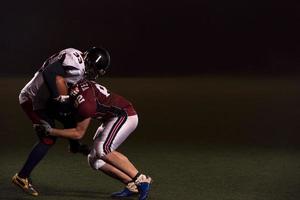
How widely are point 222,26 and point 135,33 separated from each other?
437cm

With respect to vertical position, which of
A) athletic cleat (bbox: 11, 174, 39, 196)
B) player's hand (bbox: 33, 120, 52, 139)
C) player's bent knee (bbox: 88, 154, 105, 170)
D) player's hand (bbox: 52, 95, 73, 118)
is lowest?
athletic cleat (bbox: 11, 174, 39, 196)

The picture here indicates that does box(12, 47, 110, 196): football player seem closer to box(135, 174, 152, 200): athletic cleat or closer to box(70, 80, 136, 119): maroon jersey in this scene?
box(70, 80, 136, 119): maroon jersey

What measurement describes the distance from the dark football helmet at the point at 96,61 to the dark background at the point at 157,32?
20590 mm

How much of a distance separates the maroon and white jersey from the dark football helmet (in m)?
0.07

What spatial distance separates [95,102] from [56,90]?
1.42 feet

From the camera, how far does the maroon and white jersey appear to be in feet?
17.1

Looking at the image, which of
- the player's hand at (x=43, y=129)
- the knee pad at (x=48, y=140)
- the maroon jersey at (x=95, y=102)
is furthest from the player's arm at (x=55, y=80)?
the knee pad at (x=48, y=140)

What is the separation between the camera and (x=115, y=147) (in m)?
5.11

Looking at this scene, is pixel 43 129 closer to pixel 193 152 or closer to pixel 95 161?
pixel 95 161

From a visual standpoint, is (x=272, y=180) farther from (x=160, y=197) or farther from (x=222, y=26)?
(x=222, y=26)

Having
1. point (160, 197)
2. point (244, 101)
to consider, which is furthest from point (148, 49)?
point (160, 197)

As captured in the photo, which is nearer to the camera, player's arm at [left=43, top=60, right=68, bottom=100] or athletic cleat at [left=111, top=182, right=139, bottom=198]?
player's arm at [left=43, top=60, right=68, bottom=100]

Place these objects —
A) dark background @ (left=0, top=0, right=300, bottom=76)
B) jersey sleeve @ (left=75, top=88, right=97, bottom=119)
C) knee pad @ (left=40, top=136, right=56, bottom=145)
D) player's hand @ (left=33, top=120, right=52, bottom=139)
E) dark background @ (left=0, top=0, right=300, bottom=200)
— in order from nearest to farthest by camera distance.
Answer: jersey sleeve @ (left=75, top=88, right=97, bottom=119)
player's hand @ (left=33, top=120, right=52, bottom=139)
knee pad @ (left=40, top=136, right=56, bottom=145)
dark background @ (left=0, top=0, right=300, bottom=200)
dark background @ (left=0, top=0, right=300, bottom=76)

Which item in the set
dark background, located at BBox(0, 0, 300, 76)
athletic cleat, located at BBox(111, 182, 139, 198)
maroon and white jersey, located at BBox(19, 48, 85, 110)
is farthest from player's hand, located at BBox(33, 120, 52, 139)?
dark background, located at BBox(0, 0, 300, 76)
